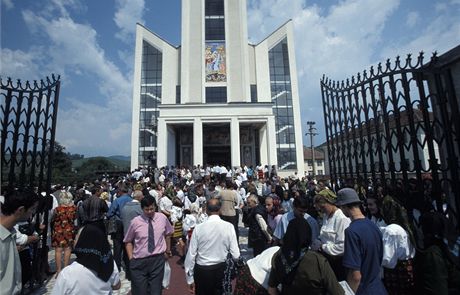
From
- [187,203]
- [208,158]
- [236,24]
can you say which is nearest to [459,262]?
[187,203]

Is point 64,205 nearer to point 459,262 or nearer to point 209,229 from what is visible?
point 209,229

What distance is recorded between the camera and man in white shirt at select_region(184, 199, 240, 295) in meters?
3.39

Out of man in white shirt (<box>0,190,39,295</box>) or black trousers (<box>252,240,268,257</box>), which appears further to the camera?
black trousers (<box>252,240,268,257</box>)

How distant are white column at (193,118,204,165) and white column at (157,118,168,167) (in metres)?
2.82

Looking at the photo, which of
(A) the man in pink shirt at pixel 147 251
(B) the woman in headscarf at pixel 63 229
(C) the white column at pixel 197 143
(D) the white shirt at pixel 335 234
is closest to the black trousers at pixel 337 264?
(D) the white shirt at pixel 335 234

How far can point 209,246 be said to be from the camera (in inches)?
135

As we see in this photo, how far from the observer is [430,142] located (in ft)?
13.2

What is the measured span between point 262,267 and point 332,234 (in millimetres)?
1287

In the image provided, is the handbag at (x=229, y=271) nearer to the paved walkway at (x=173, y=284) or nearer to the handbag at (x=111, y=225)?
the paved walkway at (x=173, y=284)

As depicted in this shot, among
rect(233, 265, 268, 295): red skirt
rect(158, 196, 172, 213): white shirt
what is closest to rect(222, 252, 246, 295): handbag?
rect(233, 265, 268, 295): red skirt

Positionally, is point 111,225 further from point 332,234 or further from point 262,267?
point 332,234

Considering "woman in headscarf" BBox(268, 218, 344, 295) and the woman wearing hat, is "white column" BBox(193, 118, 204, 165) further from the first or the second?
"woman in headscarf" BBox(268, 218, 344, 295)

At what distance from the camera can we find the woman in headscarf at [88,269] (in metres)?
2.32

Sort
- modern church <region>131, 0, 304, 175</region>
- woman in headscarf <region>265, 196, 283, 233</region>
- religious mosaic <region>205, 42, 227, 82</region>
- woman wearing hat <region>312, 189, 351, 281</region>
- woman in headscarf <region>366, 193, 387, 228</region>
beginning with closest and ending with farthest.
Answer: woman wearing hat <region>312, 189, 351, 281</region> → woman in headscarf <region>366, 193, 387, 228</region> → woman in headscarf <region>265, 196, 283, 233</region> → modern church <region>131, 0, 304, 175</region> → religious mosaic <region>205, 42, 227, 82</region>
